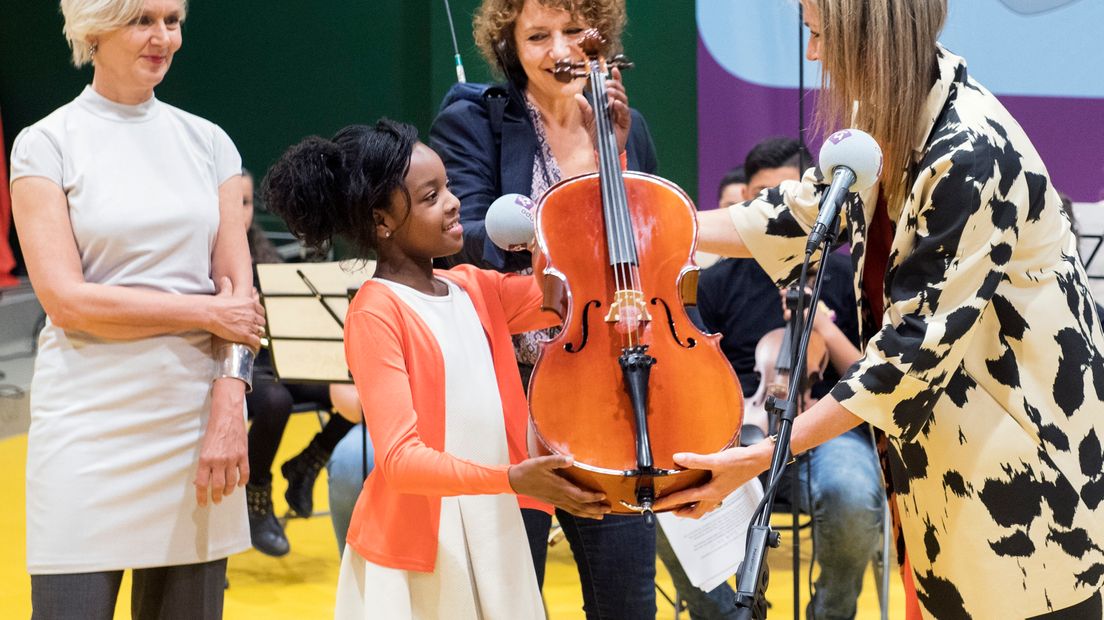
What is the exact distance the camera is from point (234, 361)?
222cm

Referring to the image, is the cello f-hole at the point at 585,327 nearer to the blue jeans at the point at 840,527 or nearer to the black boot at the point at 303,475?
the blue jeans at the point at 840,527

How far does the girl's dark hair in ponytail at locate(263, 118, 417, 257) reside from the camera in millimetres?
1904

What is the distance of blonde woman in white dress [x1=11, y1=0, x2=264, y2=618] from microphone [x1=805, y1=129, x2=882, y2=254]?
1.14 meters

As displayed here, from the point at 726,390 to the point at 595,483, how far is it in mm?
236

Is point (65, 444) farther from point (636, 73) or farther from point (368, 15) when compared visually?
point (368, 15)

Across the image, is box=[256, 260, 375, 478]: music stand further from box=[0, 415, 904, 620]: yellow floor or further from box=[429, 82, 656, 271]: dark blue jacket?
box=[429, 82, 656, 271]: dark blue jacket

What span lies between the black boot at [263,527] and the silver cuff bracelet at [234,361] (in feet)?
7.39

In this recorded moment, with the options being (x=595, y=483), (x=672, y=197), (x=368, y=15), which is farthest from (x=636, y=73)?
(x=595, y=483)

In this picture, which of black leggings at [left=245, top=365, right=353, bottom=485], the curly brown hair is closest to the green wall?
black leggings at [left=245, top=365, right=353, bottom=485]

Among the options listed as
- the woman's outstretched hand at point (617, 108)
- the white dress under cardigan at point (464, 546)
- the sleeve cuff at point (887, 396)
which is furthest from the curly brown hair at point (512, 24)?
the sleeve cuff at point (887, 396)

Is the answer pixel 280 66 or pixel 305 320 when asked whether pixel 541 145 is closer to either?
pixel 305 320

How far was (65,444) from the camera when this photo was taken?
6.89ft

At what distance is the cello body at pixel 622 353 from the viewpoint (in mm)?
1593

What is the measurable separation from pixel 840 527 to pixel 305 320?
162 centimetres
